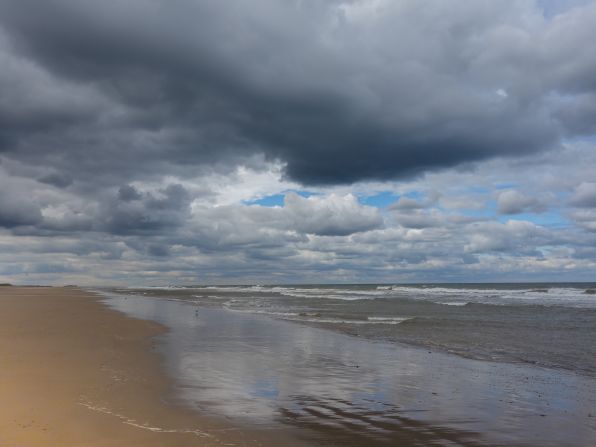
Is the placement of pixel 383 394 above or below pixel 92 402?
below

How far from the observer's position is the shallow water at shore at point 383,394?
25.0 feet

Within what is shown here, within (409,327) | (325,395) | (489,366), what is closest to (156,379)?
(325,395)

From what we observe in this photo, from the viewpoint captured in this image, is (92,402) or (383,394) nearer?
(92,402)

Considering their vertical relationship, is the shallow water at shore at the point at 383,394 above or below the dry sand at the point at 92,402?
below

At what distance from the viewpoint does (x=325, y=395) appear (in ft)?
32.2

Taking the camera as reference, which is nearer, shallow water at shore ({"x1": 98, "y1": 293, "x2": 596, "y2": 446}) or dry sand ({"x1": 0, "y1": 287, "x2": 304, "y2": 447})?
dry sand ({"x1": 0, "y1": 287, "x2": 304, "y2": 447})

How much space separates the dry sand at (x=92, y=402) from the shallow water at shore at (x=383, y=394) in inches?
28.4

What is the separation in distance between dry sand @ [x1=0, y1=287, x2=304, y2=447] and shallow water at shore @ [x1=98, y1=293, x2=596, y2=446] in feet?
2.36

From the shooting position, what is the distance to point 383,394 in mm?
9992

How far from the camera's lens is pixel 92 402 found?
841cm

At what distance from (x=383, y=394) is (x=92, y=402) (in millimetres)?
5845

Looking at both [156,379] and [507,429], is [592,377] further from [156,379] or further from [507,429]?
[156,379]

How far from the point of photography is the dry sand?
6633 millimetres

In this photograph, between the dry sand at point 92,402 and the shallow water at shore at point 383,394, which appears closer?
the dry sand at point 92,402
